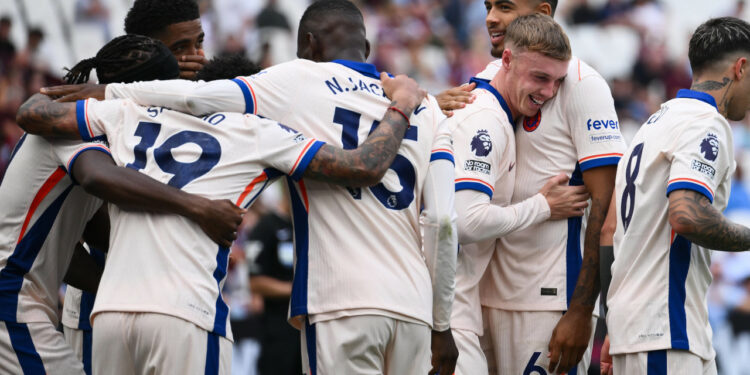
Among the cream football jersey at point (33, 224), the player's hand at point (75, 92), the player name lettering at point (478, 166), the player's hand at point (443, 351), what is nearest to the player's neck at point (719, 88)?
the player name lettering at point (478, 166)

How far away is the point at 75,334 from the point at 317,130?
2.26m

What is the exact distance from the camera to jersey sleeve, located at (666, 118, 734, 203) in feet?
15.2

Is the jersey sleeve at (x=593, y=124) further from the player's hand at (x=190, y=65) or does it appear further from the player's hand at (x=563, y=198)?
the player's hand at (x=190, y=65)

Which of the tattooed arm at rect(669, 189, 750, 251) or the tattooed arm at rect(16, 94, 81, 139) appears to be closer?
the tattooed arm at rect(16, 94, 81, 139)

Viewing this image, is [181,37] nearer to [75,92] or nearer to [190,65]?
[190,65]

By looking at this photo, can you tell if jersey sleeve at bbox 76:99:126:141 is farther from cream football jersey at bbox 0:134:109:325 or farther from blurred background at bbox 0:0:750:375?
blurred background at bbox 0:0:750:375

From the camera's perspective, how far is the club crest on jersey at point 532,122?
221 inches

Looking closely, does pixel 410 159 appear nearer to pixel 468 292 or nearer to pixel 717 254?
pixel 468 292

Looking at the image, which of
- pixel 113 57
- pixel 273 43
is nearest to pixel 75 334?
pixel 113 57

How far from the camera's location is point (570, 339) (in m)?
5.29

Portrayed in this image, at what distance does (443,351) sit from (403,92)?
1324 mm

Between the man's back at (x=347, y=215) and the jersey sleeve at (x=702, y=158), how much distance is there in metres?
1.25

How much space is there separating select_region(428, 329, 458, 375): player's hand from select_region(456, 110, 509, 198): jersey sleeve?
3.02ft

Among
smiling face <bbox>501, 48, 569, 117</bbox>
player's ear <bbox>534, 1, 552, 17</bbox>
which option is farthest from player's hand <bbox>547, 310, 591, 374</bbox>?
player's ear <bbox>534, 1, 552, 17</bbox>
